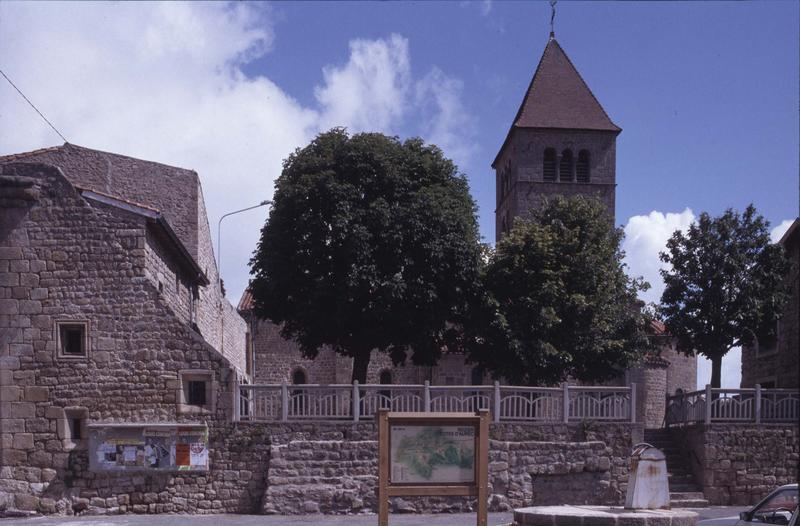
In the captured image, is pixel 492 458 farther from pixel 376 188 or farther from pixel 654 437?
pixel 376 188

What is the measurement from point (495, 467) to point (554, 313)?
244 inches

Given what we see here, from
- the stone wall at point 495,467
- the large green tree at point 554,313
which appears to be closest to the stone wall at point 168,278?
the stone wall at point 495,467

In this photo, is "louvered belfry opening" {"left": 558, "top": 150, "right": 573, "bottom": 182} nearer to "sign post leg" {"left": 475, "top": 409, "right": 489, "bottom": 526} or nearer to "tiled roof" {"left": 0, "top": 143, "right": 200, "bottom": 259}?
"tiled roof" {"left": 0, "top": 143, "right": 200, "bottom": 259}

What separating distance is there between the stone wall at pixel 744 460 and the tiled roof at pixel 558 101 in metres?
25.1

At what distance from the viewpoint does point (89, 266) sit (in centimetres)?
1797

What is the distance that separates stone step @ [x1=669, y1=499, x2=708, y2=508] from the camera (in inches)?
770

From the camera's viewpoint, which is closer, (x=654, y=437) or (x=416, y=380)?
(x=654, y=437)

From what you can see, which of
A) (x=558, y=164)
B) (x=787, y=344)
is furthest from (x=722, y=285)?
(x=558, y=164)

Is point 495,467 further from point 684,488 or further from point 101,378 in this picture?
point 101,378

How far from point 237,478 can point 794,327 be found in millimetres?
16866

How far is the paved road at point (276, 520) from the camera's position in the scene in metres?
16.2

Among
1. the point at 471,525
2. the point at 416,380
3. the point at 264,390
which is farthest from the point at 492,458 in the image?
the point at 416,380

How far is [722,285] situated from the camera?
80.6 ft

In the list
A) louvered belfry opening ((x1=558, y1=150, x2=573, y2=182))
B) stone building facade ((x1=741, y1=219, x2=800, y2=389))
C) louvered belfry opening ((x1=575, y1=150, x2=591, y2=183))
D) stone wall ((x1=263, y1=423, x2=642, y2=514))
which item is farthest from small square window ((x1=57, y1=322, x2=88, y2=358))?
louvered belfry opening ((x1=575, y1=150, x2=591, y2=183))
